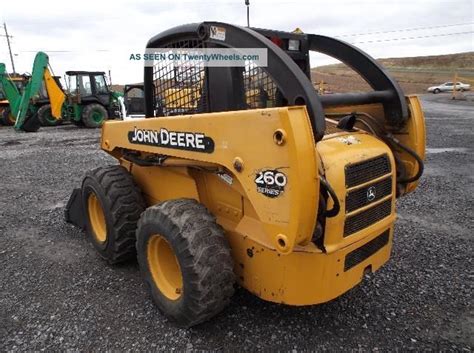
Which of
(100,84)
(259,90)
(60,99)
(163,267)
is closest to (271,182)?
(259,90)

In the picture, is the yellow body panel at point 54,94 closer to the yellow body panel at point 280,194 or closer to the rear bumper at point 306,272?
the yellow body panel at point 280,194

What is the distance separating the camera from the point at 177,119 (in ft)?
8.99

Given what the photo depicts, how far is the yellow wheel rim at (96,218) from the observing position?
13.0 ft

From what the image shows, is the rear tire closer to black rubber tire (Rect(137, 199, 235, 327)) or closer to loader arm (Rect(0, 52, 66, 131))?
loader arm (Rect(0, 52, 66, 131))

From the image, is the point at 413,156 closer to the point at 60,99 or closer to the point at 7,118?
the point at 60,99

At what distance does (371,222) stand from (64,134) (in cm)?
1386

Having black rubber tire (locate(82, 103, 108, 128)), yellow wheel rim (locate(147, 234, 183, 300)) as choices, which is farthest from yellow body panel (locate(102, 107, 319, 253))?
black rubber tire (locate(82, 103, 108, 128))

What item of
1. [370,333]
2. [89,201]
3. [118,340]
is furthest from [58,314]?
[370,333]

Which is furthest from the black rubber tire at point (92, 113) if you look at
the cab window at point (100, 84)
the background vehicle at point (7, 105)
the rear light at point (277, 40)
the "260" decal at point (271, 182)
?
the "260" decal at point (271, 182)

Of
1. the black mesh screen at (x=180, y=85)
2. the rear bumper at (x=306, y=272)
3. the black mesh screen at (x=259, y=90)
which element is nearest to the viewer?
the rear bumper at (x=306, y=272)

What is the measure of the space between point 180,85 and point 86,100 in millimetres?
13882

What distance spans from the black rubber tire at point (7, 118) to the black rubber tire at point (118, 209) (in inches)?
682

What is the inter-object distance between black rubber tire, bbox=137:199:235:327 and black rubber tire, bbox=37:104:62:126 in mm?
15278

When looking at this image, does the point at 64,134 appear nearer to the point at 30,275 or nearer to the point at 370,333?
the point at 30,275
